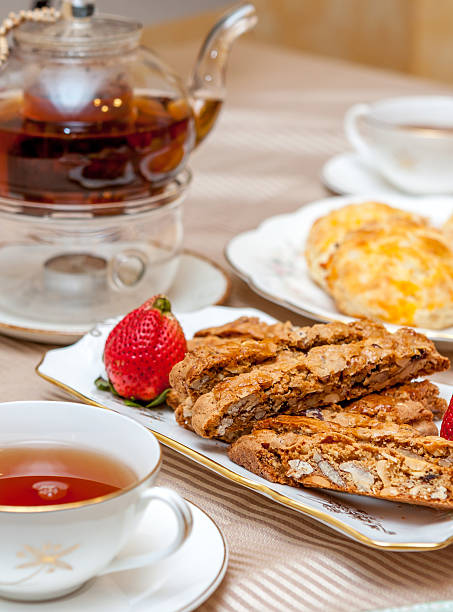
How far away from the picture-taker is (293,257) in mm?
1224

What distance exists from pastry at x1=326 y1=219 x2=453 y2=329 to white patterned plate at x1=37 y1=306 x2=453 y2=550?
0.19 m

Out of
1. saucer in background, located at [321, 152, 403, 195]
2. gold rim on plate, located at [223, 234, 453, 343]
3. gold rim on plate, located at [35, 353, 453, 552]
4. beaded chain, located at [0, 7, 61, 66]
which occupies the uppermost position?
beaded chain, located at [0, 7, 61, 66]

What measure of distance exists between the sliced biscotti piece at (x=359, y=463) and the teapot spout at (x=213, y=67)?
576 millimetres

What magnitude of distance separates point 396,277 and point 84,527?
603mm

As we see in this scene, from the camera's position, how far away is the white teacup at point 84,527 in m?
0.54

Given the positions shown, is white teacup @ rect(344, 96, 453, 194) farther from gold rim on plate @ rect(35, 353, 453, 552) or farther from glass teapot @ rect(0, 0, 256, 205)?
gold rim on plate @ rect(35, 353, 453, 552)

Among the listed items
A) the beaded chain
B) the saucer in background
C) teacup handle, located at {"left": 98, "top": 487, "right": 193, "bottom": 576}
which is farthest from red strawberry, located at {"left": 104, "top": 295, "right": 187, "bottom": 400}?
the saucer in background

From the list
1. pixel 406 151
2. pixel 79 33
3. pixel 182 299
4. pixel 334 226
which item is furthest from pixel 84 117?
pixel 406 151

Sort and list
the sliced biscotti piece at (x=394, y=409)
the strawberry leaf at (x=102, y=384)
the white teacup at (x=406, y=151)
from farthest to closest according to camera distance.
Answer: the white teacup at (x=406, y=151)
the strawberry leaf at (x=102, y=384)
the sliced biscotti piece at (x=394, y=409)

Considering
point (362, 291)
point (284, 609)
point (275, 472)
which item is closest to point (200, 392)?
point (275, 472)

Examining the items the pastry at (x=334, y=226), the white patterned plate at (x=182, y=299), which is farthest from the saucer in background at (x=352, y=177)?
the white patterned plate at (x=182, y=299)

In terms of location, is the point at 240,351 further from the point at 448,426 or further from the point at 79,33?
the point at 79,33

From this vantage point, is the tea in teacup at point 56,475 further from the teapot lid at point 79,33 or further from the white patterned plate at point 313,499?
the teapot lid at point 79,33

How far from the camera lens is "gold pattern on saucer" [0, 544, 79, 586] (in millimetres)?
550
